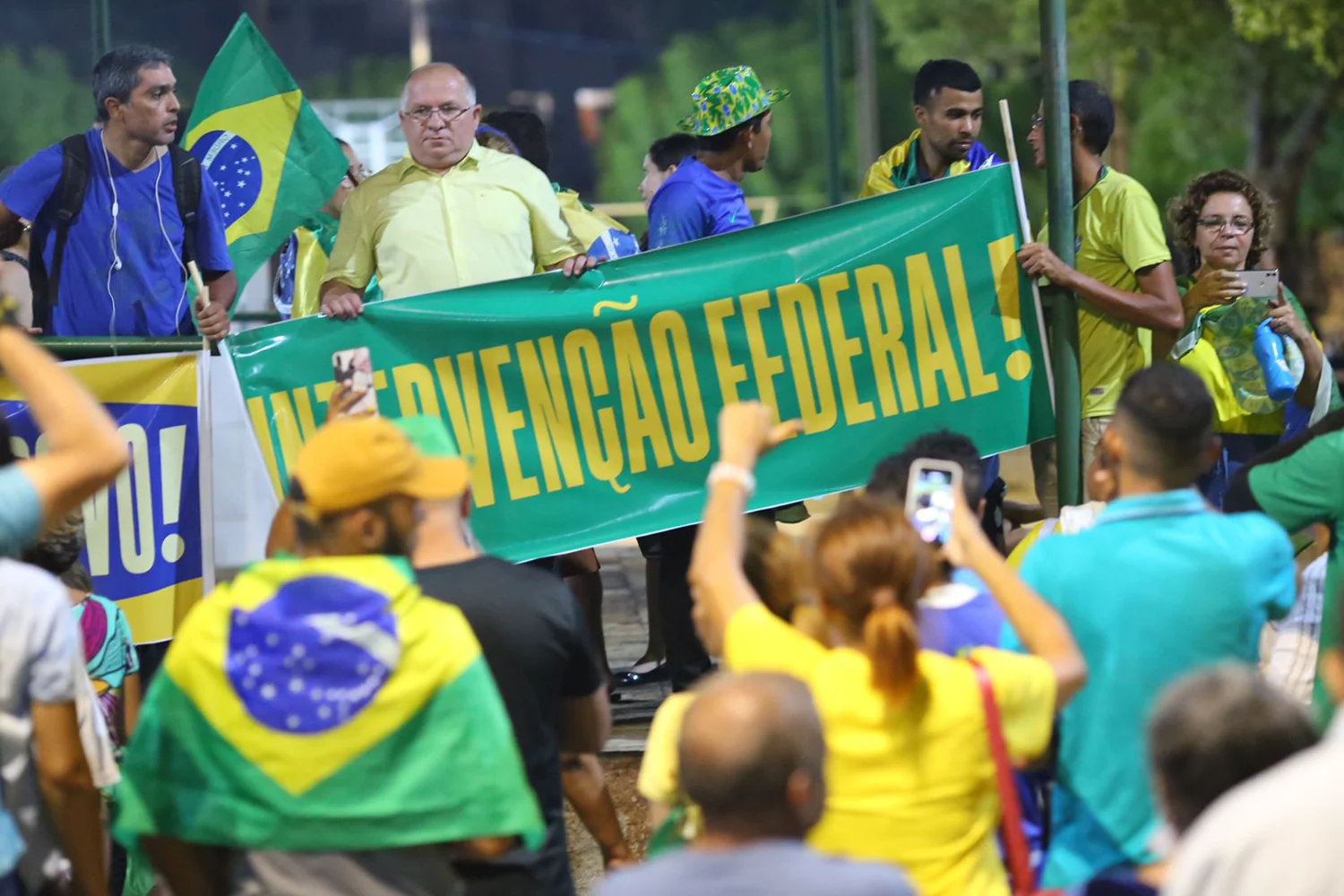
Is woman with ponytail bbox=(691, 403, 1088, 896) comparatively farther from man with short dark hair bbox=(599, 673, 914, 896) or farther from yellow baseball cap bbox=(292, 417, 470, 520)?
yellow baseball cap bbox=(292, 417, 470, 520)

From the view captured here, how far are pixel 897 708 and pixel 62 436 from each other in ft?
5.02

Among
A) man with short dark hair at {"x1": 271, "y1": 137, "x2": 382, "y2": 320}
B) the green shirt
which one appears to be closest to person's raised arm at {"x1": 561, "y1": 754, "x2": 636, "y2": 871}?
the green shirt

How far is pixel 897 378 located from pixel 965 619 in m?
2.46

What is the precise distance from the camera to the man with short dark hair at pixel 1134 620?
387 cm

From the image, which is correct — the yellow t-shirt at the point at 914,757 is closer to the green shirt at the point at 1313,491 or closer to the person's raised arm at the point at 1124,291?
the green shirt at the point at 1313,491

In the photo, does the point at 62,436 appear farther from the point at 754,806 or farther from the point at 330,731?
the point at 754,806

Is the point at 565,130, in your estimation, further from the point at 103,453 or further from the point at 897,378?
the point at 103,453

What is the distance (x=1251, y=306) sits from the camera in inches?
261

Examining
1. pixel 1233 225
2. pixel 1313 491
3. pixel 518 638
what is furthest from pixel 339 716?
pixel 1233 225

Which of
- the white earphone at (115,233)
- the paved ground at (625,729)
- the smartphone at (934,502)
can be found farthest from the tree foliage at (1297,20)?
the smartphone at (934,502)

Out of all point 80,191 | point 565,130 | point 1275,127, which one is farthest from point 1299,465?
point 1275,127

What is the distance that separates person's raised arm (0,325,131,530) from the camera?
3393 mm

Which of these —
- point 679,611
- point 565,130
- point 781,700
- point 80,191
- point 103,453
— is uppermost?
point 565,130

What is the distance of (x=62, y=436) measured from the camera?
11.2 ft
